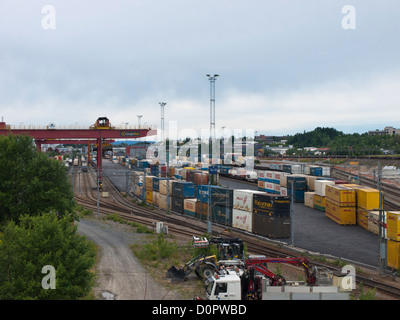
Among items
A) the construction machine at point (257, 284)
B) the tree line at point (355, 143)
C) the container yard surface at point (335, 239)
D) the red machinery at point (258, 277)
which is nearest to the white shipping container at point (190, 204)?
the container yard surface at point (335, 239)

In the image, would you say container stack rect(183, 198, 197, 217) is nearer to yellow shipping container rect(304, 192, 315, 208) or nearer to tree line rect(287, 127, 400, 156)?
yellow shipping container rect(304, 192, 315, 208)

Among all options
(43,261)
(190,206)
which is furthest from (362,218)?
(43,261)

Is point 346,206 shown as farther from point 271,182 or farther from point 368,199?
point 271,182

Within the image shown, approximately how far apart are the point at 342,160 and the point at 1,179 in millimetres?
92257

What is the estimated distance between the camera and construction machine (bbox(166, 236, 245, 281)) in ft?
56.7

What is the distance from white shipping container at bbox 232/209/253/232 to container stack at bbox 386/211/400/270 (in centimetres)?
1165

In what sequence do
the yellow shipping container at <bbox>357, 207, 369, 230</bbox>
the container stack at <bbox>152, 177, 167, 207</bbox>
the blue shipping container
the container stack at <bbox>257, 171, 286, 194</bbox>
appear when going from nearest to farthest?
the yellow shipping container at <bbox>357, 207, 369, 230</bbox>
the blue shipping container
the container stack at <bbox>152, 177, 167, 207</bbox>
the container stack at <bbox>257, 171, 286, 194</bbox>

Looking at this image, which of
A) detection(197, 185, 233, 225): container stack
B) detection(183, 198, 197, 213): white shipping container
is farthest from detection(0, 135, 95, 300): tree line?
detection(183, 198, 197, 213): white shipping container

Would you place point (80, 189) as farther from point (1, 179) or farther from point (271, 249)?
point (271, 249)

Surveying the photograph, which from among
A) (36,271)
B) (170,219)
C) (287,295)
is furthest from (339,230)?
(36,271)

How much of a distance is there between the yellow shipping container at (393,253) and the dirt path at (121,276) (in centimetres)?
1271

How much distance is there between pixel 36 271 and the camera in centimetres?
1249

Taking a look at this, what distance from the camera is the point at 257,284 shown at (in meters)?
14.9

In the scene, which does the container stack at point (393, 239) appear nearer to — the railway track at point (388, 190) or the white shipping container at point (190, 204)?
the white shipping container at point (190, 204)
